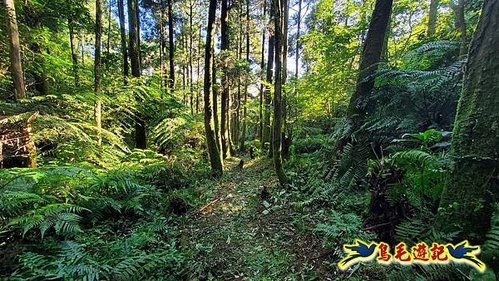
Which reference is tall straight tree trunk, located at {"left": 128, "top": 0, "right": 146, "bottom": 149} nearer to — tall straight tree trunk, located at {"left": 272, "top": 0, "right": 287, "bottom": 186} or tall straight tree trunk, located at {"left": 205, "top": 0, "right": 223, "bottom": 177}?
tall straight tree trunk, located at {"left": 205, "top": 0, "right": 223, "bottom": 177}

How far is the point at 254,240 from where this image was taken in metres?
4.23

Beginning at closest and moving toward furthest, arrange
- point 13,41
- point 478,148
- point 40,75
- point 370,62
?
point 478,148 → point 13,41 → point 370,62 → point 40,75

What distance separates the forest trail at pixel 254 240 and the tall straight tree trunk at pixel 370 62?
96.0 inches

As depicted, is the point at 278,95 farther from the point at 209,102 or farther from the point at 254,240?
the point at 254,240

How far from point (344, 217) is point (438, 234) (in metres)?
1.52

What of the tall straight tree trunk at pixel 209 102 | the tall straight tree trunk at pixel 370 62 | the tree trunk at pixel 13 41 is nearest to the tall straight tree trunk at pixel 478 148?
the tall straight tree trunk at pixel 370 62

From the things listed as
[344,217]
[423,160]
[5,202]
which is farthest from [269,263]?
[5,202]

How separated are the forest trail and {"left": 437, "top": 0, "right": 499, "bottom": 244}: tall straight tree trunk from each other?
1453 mm

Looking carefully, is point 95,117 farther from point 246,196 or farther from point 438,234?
point 438,234

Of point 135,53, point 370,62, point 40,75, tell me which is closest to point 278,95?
point 370,62

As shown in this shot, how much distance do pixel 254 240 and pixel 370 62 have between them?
432 cm

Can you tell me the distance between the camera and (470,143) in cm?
228

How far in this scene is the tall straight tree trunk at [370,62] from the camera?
531cm

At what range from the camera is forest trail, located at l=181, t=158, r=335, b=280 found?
A: 329 cm
